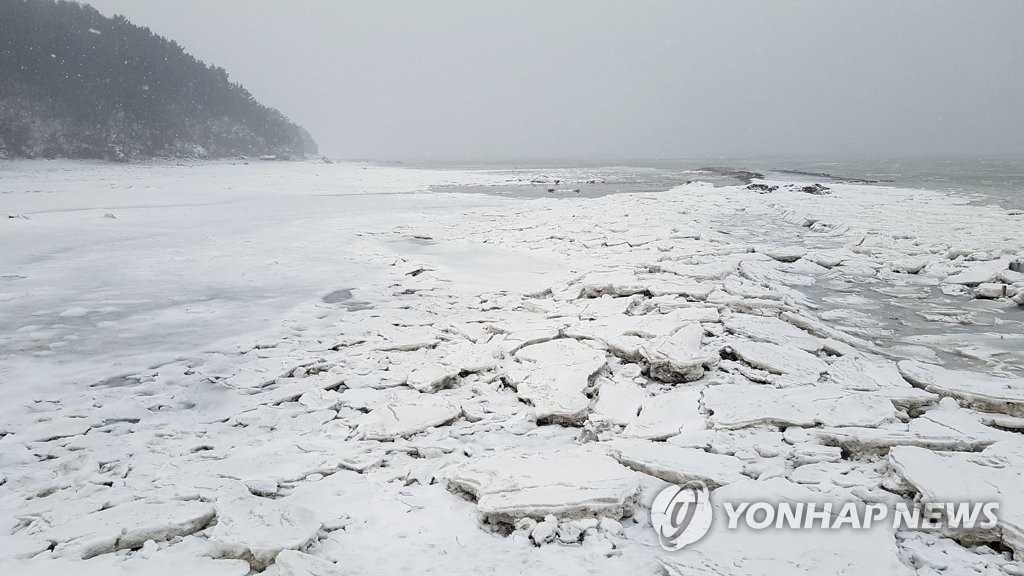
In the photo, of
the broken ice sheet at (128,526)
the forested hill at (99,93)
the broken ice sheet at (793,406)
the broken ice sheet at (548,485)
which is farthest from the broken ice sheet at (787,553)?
the forested hill at (99,93)

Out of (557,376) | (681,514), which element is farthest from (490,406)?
(681,514)

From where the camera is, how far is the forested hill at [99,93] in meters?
28.0

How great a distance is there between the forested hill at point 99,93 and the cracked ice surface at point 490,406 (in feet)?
96.6

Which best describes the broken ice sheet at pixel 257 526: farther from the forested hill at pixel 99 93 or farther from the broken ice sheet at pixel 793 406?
the forested hill at pixel 99 93

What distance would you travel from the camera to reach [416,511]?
6.63 ft

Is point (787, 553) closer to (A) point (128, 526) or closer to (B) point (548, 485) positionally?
(B) point (548, 485)

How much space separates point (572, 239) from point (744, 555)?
22.5 ft

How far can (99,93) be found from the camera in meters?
33.0

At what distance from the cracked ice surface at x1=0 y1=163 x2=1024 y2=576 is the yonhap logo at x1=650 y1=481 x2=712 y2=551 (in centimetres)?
5

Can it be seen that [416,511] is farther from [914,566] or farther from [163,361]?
[163,361]

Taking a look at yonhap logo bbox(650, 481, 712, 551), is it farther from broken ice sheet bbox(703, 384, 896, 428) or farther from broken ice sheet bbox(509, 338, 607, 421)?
broken ice sheet bbox(509, 338, 607, 421)

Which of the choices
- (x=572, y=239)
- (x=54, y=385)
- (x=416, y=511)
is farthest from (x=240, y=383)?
(x=572, y=239)

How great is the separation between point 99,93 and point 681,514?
43561 mm

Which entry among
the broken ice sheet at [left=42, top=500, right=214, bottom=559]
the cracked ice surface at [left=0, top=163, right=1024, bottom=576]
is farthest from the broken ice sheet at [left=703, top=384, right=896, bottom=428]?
the broken ice sheet at [left=42, top=500, right=214, bottom=559]
